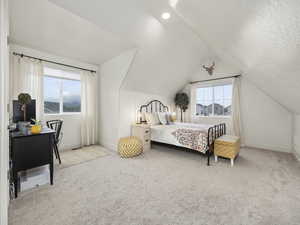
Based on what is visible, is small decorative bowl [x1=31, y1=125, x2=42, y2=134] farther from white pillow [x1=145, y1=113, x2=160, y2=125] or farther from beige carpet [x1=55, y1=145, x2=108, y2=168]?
white pillow [x1=145, y1=113, x2=160, y2=125]

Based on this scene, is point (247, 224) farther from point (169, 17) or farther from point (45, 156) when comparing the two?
point (169, 17)

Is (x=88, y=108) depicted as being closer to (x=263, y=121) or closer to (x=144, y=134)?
(x=144, y=134)

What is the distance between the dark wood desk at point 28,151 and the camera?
165 cm

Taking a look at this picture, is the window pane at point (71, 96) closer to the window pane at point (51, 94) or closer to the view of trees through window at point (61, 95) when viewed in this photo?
the view of trees through window at point (61, 95)

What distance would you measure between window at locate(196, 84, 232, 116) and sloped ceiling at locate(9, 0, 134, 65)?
10.6 feet

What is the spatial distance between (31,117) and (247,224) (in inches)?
130

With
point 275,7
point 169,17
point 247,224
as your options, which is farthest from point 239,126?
point 275,7

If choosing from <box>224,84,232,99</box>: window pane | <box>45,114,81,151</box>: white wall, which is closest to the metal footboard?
<box>224,84,232,99</box>: window pane

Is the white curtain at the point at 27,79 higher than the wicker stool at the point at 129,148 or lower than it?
higher

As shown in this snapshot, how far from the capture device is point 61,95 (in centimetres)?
359

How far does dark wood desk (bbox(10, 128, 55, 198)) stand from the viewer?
1.65 m

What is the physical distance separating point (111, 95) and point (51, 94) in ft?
4.94

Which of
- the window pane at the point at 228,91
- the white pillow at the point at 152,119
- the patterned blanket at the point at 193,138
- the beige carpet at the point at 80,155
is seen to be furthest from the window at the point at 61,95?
the window pane at the point at 228,91

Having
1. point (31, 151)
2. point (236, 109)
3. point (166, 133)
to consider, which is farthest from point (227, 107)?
point (31, 151)
